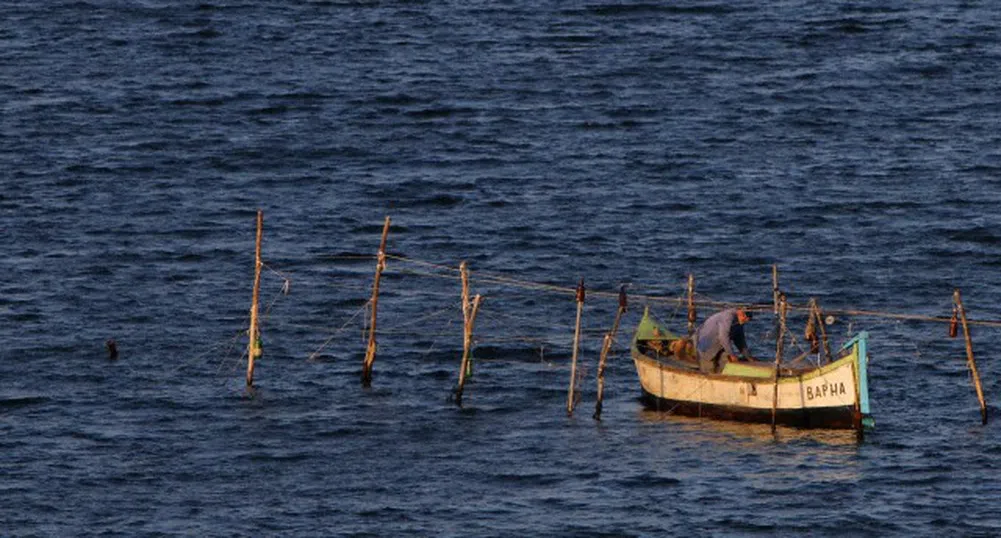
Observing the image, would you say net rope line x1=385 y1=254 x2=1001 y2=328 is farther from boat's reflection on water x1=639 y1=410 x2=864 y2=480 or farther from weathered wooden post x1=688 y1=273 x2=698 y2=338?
boat's reflection on water x1=639 y1=410 x2=864 y2=480

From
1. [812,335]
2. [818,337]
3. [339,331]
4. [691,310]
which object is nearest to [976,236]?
[818,337]

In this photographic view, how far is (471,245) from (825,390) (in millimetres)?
26411

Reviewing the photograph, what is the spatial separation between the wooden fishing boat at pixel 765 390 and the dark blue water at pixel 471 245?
628 millimetres

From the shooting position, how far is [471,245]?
283ft

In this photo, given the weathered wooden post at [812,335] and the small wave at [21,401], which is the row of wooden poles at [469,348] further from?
the small wave at [21,401]

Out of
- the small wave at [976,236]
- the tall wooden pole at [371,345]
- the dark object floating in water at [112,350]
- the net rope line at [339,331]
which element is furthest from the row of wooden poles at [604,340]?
the small wave at [976,236]

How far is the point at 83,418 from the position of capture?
66.5m

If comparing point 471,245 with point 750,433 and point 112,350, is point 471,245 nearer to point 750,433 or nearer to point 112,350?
point 112,350

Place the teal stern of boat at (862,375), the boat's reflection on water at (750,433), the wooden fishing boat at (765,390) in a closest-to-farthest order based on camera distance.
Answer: the teal stern of boat at (862,375), the wooden fishing boat at (765,390), the boat's reflection on water at (750,433)

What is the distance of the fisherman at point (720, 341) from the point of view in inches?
2505

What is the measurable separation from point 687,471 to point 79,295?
26.5m

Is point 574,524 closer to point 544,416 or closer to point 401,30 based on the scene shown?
point 544,416

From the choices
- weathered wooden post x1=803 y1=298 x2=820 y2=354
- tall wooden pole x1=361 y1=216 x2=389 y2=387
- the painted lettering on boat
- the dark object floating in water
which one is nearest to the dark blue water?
the dark object floating in water

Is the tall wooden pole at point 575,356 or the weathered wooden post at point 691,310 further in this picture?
the weathered wooden post at point 691,310
